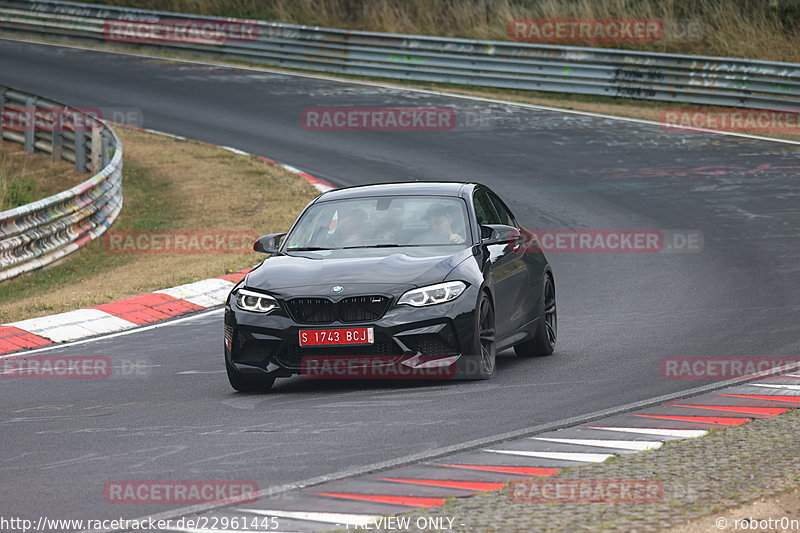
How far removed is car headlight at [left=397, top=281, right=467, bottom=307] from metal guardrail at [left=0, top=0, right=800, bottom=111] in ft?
62.6

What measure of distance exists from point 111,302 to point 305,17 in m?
27.9

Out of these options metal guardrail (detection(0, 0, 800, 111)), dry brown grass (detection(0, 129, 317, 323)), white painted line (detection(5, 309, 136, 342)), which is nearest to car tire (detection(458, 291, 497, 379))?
white painted line (detection(5, 309, 136, 342))


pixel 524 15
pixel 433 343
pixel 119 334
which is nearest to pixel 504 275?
pixel 433 343

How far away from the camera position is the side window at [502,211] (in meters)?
11.6

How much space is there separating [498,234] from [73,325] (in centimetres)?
506

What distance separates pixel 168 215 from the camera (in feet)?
69.5

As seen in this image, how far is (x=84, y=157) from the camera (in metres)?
24.7

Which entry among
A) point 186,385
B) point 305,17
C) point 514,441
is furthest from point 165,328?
point 305,17
